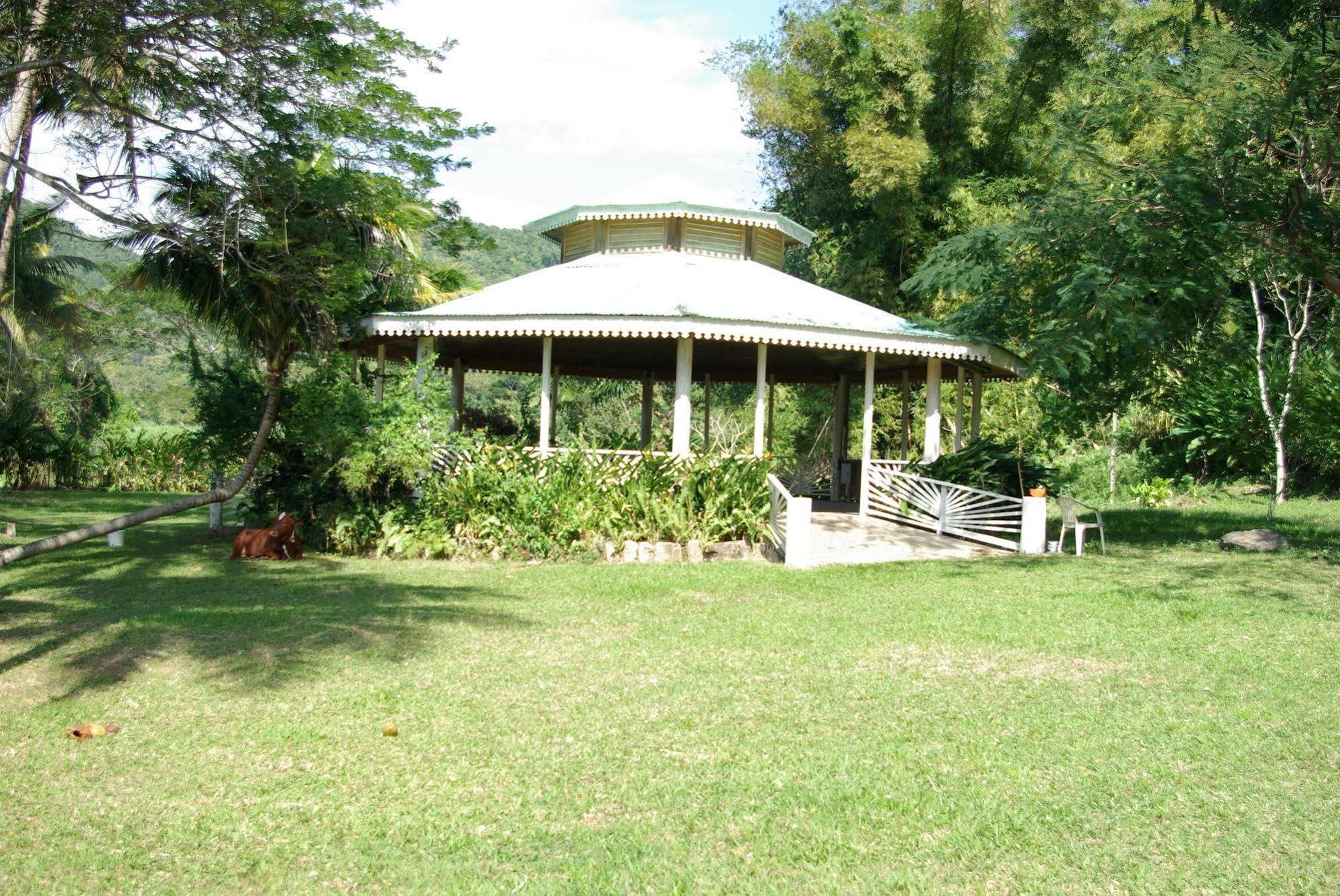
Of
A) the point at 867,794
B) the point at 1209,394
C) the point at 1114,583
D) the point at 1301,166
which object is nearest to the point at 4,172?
the point at 867,794

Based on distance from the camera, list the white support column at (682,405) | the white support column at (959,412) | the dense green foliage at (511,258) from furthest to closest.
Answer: the dense green foliage at (511,258) → the white support column at (959,412) → the white support column at (682,405)

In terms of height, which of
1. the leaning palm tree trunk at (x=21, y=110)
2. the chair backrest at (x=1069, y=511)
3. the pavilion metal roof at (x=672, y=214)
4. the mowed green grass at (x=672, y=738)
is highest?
the pavilion metal roof at (x=672, y=214)

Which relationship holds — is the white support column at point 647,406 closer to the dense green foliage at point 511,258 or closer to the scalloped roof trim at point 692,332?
the scalloped roof trim at point 692,332

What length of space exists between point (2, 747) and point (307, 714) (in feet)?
5.11

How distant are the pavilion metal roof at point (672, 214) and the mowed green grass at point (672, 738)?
8621mm

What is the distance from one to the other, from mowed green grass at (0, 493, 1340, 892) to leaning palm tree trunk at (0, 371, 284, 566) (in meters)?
0.81

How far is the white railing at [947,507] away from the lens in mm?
14148

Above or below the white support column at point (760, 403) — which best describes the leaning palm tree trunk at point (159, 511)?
below

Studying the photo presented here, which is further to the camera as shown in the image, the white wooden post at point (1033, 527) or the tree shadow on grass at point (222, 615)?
the white wooden post at point (1033, 527)

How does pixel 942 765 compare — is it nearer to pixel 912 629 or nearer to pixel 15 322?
pixel 912 629

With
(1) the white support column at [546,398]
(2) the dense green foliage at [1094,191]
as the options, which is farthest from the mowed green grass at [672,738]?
(2) the dense green foliage at [1094,191]

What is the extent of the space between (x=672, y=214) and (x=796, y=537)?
24.4 ft

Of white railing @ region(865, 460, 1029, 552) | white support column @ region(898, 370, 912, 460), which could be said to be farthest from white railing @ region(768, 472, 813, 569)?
white support column @ region(898, 370, 912, 460)

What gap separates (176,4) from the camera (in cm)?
991
